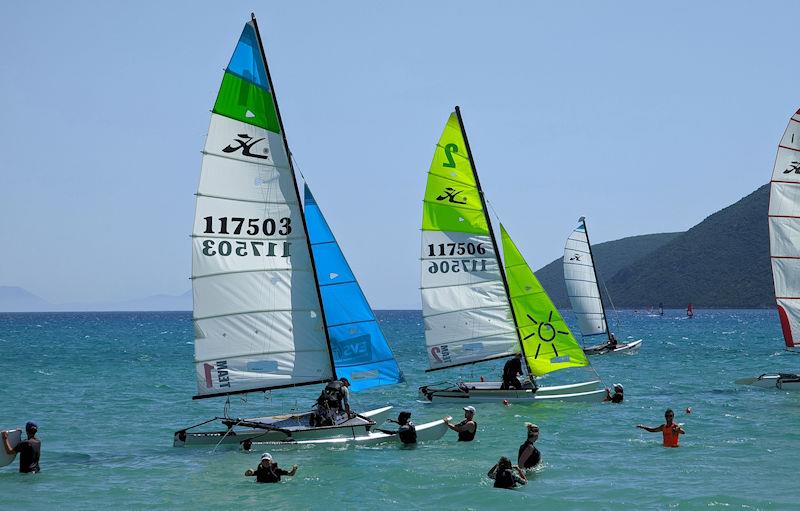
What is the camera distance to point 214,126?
75.5 feet

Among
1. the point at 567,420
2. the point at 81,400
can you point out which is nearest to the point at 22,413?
the point at 81,400

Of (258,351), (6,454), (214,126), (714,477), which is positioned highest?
(214,126)

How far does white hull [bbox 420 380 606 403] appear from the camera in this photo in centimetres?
3331

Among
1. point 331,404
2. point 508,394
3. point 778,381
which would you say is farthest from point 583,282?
point 331,404

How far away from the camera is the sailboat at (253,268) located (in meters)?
23.1

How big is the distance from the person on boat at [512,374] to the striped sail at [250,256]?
35.7 ft

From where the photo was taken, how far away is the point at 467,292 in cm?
3406

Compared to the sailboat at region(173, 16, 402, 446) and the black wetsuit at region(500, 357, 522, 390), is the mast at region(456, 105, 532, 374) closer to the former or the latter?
the black wetsuit at region(500, 357, 522, 390)

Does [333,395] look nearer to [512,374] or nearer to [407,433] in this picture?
[407,433]

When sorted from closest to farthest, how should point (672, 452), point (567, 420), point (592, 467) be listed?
point (592, 467) → point (672, 452) → point (567, 420)

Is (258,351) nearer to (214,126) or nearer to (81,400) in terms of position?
(214,126)

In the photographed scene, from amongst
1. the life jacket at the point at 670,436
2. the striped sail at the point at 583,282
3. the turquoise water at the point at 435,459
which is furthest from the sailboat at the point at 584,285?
the life jacket at the point at 670,436

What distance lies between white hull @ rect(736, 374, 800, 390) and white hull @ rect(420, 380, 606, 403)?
658cm

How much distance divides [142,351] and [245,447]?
219 ft
